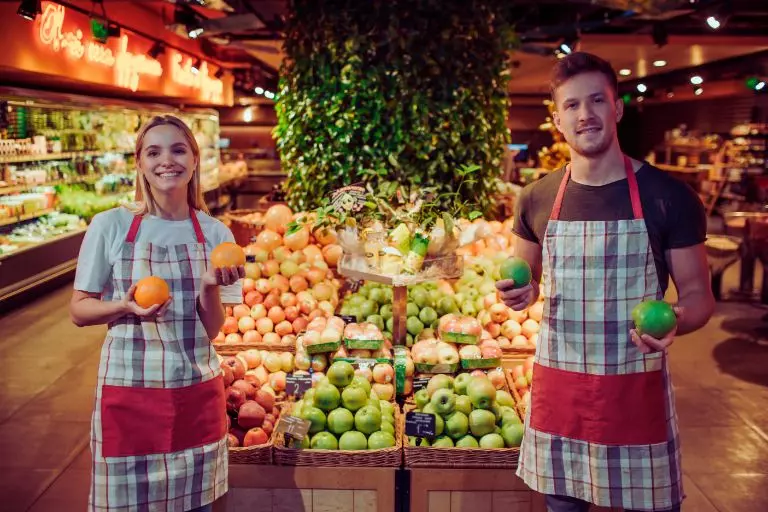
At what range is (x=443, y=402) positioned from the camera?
3.03 metres

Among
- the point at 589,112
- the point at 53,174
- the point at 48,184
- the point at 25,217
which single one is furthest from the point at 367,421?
the point at 53,174

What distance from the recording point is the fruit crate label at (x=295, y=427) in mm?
2875

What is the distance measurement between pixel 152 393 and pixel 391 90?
11.1ft

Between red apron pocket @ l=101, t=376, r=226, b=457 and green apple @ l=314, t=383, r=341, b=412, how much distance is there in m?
0.92

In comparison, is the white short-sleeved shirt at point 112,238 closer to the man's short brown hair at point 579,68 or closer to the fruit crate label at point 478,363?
the man's short brown hair at point 579,68

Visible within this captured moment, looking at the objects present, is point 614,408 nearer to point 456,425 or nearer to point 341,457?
point 456,425

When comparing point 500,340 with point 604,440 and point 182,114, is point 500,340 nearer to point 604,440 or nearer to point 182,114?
point 604,440

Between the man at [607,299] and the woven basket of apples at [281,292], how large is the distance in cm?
211

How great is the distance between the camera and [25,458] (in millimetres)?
4051

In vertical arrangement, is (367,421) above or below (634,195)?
below

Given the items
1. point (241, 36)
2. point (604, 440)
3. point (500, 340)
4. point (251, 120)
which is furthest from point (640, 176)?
point (251, 120)

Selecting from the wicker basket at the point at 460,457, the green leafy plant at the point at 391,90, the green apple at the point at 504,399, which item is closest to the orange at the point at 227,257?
the wicker basket at the point at 460,457

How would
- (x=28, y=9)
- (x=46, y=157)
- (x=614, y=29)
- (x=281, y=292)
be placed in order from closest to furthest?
(x=281, y=292), (x=28, y=9), (x=46, y=157), (x=614, y=29)

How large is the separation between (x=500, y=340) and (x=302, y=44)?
2687 mm
